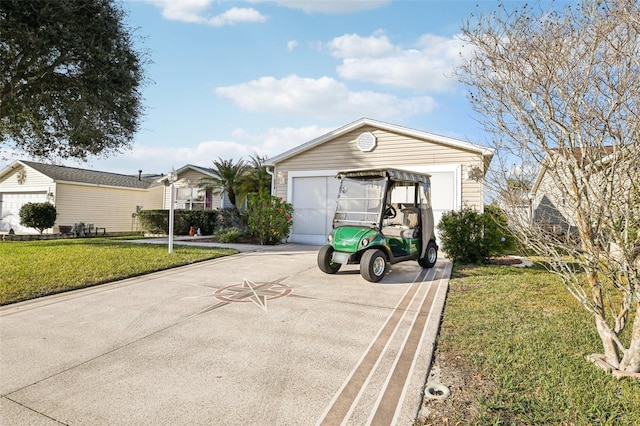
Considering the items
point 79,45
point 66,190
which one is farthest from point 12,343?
point 66,190

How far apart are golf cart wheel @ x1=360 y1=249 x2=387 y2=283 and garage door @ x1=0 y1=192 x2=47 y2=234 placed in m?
20.0

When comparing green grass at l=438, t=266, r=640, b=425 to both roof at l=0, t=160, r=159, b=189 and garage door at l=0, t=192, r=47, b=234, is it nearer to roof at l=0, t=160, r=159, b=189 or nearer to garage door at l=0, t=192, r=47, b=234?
roof at l=0, t=160, r=159, b=189

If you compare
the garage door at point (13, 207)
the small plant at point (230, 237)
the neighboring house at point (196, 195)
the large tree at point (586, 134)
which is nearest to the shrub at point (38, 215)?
the garage door at point (13, 207)

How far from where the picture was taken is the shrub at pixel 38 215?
15531 millimetres

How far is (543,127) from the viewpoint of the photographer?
297 cm

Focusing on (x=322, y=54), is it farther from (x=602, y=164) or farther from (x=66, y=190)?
(x=66, y=190)

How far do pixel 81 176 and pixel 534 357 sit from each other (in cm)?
2226

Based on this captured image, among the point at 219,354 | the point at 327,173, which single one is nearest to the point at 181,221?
the point at 327,173

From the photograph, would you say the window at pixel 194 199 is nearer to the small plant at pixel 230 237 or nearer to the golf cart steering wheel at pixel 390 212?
the small plant at pixel 230 237

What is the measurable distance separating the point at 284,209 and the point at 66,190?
1354cm

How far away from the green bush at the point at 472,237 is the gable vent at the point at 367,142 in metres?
3.95

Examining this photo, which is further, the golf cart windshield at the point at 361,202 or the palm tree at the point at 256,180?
the palm tree at the point at 256,180

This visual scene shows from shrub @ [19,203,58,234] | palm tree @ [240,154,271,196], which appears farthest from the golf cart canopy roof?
shrub @ [19,203,58,234]

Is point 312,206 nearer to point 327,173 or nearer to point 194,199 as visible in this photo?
point 327,173
